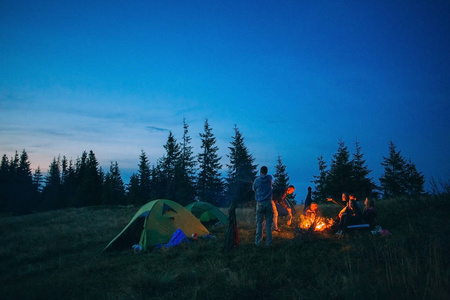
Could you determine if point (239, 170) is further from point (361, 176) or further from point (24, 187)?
point (24, 187)

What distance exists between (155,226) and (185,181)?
92.6 feet

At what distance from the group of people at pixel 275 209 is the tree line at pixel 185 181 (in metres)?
9.54

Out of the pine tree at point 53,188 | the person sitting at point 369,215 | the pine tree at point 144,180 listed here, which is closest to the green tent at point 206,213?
the person sitting at point 369,215

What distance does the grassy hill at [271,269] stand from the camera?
360cm

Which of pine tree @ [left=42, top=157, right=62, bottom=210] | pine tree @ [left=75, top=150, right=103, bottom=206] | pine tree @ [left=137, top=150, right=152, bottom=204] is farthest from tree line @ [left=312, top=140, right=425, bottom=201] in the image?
pine tree @ [left=42, top=157, right=62, bottom=210]

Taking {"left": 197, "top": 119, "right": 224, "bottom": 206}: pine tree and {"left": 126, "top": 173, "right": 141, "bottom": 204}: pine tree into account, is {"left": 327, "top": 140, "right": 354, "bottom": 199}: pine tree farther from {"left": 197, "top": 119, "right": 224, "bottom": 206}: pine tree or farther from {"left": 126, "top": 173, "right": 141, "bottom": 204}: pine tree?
{"left": 126, "top": 173, "right": 141, "bottom": 204}: pine tree

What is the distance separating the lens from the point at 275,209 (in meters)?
9.20

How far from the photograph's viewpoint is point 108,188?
1943 inches

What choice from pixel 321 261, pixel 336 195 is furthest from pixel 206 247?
pixel 336 195

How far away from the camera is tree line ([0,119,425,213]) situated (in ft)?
101

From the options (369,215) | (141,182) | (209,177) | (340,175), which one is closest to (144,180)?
(141,182)

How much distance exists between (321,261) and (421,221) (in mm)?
5895

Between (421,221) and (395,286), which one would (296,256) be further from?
(421,221)

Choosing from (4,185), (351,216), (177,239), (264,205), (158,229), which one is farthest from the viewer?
(4,185)
